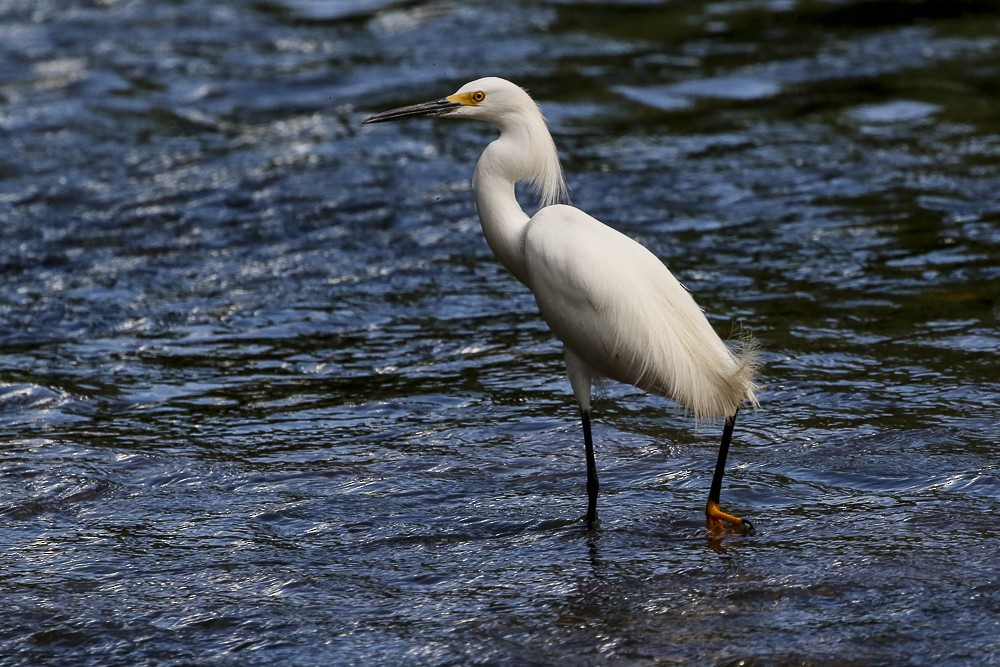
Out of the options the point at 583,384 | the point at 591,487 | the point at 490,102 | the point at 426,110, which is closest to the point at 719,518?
the point at 591,487

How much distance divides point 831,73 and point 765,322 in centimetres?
574

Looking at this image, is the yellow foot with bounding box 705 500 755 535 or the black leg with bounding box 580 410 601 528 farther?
the black leg with bounding box 580 410 601 528

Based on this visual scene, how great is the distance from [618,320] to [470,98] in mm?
1065

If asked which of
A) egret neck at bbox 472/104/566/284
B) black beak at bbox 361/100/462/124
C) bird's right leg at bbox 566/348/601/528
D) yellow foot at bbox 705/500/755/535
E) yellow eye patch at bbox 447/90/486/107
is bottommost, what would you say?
yellow foot at bbox 705/500/755/535

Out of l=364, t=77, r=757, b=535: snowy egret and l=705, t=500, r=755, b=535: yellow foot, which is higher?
l=364, t=77, r=757, b=535: snowy egret

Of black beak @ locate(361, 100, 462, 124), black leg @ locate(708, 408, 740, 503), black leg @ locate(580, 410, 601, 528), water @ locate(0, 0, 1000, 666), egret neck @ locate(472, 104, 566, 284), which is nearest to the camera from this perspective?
water @ locate(0, 0, 1000, 666)

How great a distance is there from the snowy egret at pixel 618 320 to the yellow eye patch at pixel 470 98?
21 centimetres

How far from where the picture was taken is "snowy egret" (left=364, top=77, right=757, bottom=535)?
4609 millimetres

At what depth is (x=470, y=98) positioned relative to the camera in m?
5.06

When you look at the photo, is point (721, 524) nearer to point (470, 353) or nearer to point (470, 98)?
point (470, 98)

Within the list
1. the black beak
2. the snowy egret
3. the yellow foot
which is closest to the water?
the yellow foot

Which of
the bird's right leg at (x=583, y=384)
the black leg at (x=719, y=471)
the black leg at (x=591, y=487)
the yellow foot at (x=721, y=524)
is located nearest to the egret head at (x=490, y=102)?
the bird's right leg at (x=583, y=384)

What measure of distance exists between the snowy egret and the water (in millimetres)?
406

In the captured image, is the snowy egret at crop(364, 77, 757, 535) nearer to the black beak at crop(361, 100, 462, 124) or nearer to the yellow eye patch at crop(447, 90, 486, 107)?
the yellow eye patch at crop(447, 90, 486, 107)
